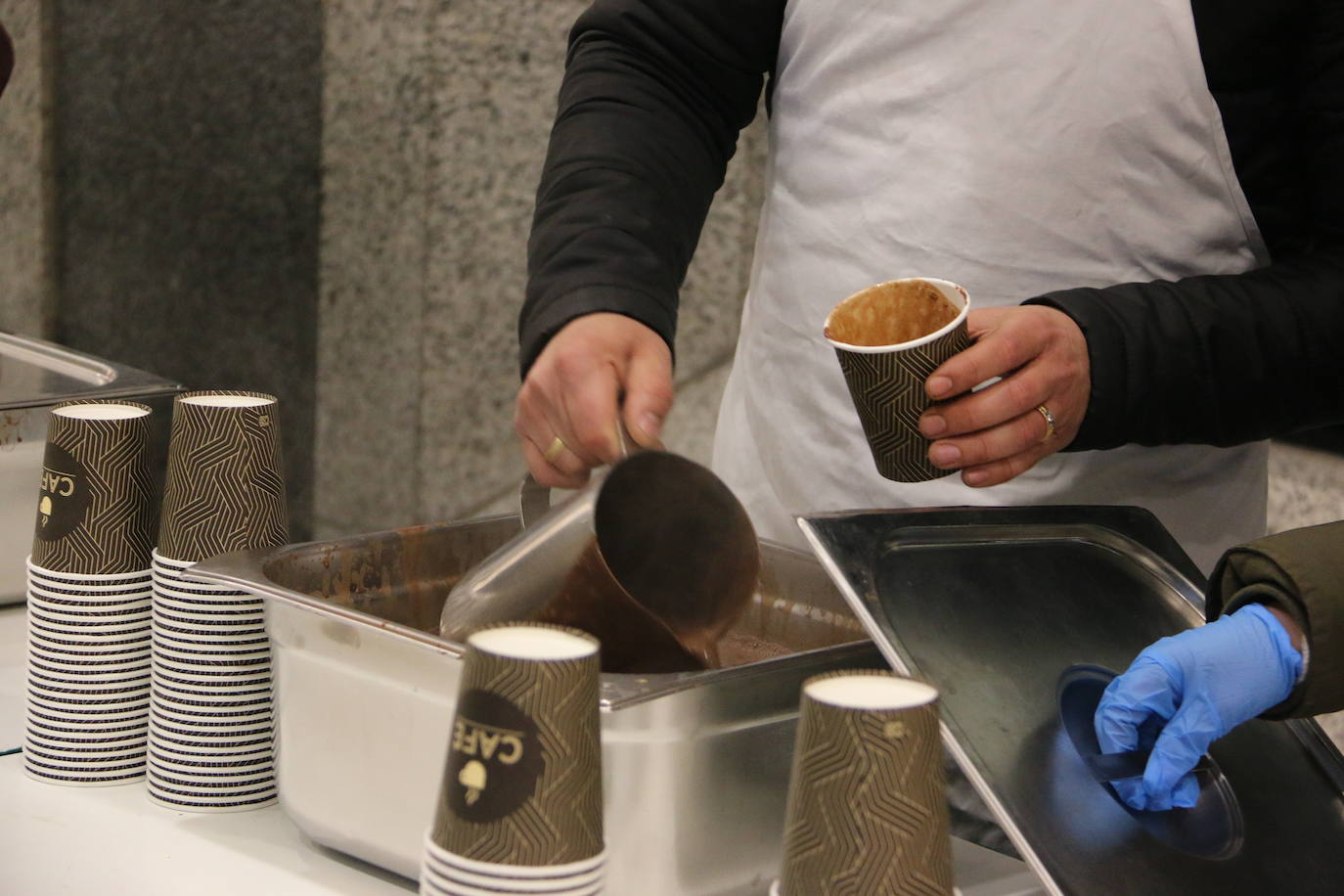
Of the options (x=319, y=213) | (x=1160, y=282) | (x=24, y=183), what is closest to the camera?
(x=1160, y=282)

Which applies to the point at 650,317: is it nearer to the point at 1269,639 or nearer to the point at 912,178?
the point at 912,178

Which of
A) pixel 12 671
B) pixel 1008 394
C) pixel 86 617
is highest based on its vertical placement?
pixel 1008 394

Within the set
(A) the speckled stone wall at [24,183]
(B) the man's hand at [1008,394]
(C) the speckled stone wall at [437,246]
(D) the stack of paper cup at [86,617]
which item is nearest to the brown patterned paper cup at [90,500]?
(D) the stack of paper cup at [86,617]

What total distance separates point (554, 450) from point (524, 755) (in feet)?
1.64

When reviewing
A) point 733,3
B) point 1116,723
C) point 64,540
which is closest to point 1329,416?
point 1116,723

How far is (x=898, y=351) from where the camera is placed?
1.08m

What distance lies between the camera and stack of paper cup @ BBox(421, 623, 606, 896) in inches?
28.3

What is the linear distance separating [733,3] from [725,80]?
0.08 m

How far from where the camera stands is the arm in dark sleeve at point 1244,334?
51.0 inches

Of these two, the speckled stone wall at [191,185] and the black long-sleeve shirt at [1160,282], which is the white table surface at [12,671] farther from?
the speckled stone wall at [191,185]

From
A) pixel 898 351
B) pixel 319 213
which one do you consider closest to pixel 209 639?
pixel 898 351

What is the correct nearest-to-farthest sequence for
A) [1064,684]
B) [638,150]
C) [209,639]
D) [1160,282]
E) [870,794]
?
[870,794] → [1064,684] → [209,639] → [1160,282] → [638,150]

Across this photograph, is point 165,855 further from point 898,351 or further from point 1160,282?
point 1160,282

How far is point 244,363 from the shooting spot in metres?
3.47
